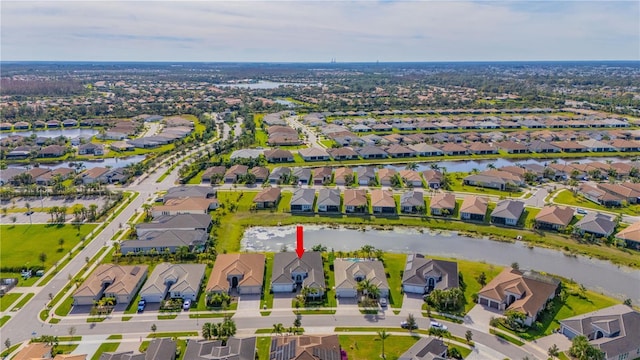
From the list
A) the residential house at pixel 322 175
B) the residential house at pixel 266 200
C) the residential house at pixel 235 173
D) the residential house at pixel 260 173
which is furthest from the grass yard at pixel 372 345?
the residential house at pixel 235 173

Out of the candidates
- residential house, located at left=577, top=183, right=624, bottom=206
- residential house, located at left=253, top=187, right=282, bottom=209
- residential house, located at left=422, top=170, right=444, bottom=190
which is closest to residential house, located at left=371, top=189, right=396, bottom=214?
residential house, located at left=422, top=170, right=444, bottom=190

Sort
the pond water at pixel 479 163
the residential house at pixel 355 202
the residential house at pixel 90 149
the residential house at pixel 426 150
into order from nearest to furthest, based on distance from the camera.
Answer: the residential house at pixel 355 202
the pond water at pixel 479 163
the residential house at pixel 426 150
the residential house at pixel 90 149

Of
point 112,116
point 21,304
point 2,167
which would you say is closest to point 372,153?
point 21,304

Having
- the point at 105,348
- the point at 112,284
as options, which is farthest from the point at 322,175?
the point at 105,348

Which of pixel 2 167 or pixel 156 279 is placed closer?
pixel 156 279

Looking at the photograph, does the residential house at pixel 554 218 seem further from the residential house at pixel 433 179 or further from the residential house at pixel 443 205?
the residential house at pixel 433 179

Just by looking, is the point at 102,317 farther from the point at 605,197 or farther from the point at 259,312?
the point at 605,197
